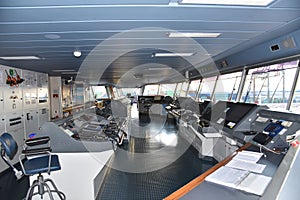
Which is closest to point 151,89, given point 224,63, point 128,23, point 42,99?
point 42,99

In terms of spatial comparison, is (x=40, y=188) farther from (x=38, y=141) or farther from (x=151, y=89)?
(x=151, y=89)

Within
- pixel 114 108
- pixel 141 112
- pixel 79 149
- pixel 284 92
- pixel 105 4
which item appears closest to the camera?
pixel 105 4

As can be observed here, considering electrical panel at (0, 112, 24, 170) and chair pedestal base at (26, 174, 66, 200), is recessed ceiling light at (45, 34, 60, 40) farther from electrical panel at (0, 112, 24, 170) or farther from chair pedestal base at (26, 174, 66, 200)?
electrical panel at (0, 112, 24, 170)

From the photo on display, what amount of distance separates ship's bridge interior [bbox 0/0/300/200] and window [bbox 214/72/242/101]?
0.05 metres

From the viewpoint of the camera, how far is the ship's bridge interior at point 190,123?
1815mm

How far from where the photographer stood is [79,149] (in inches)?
111

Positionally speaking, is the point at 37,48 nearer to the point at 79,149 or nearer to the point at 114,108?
the point at 79,149

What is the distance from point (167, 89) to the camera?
1559 centimetres

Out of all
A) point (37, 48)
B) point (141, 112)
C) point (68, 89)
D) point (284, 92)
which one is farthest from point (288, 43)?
point (141, 112)

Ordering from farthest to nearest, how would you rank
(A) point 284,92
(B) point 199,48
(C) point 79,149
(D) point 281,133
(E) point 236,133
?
(B) point 199,48 < (A) point 284,92 < (E) point 236,133 < (C) point 79,149 < (D) point 281,133

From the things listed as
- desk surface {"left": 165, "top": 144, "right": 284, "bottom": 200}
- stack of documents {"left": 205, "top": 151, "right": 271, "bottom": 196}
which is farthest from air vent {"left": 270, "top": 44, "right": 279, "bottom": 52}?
desk surface {"left": 165, "top": 144, "right": 284, "bottom": 200}

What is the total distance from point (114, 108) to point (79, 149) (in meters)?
4.48

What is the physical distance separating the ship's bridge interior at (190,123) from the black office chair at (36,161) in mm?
13

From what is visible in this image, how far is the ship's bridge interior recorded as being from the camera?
1.82m
